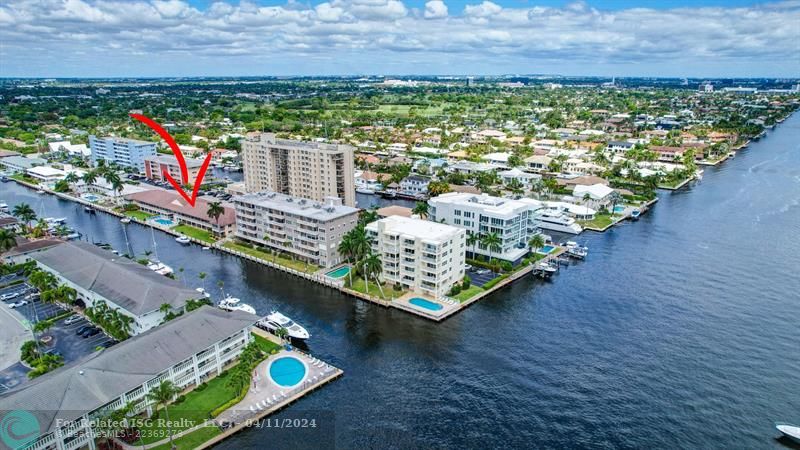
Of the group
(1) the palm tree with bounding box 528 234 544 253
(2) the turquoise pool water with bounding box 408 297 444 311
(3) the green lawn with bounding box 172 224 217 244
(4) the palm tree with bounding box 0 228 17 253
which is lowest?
(2) the turquoise pool water with bounding box 408 297 444 311

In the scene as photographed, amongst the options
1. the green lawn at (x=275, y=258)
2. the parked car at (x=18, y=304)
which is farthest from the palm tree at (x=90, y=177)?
the parked car at (x=18, y=304)

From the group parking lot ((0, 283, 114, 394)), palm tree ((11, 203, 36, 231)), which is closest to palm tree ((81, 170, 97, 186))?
palm tree ((11, 203, 36, 231))

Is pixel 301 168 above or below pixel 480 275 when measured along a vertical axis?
above

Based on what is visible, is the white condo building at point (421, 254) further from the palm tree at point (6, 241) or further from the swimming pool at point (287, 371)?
the palm tree at point (6, 241)

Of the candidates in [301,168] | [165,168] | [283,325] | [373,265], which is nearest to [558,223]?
[373,265]

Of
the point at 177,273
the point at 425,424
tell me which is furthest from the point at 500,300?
the point at 177,273

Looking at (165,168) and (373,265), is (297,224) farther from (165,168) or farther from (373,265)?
(165,168)

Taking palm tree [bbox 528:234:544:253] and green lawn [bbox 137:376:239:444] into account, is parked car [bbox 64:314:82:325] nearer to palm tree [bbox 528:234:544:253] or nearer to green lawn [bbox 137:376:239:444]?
green lawn [bbox 137:376:239:444]
